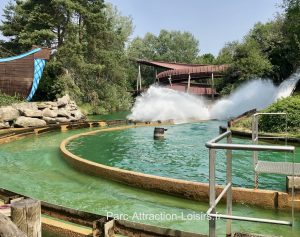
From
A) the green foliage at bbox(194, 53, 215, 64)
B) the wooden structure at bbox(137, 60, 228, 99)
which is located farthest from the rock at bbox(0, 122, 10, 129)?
the green foliage at bbox(194, 53, 215, 64)

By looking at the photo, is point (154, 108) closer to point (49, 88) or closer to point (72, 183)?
point (49, 88)

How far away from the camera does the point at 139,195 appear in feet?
24.3

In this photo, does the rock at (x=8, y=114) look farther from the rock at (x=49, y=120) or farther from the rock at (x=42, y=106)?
the rock at (x=42, y=106)

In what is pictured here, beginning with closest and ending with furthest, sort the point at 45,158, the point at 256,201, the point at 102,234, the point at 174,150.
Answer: the point at 102,234, the point at 256,201, the point at 45,158, the point at 174,150

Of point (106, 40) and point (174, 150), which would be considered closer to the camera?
point (174, 150)

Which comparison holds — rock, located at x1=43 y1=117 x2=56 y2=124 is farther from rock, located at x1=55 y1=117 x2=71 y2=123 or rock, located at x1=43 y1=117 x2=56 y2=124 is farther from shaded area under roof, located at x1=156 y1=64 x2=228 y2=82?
shaded area under roof, located at x1=156 y1=64 x2=228 y2=82

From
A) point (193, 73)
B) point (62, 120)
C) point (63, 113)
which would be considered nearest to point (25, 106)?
point (62, 120)

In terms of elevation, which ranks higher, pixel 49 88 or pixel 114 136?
pixel 49 88

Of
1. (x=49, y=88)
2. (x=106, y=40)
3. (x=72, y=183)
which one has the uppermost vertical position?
(x=106, y=40)

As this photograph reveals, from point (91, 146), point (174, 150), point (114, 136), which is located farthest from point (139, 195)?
point (114, 136)

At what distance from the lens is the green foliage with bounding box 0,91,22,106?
22856 mm

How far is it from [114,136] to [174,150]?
4.55 m

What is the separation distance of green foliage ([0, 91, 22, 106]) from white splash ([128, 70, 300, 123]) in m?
7.42

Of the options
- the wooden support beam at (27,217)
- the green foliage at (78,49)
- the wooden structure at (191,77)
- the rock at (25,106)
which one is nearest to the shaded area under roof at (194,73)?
the wooden structure at (191,77)
